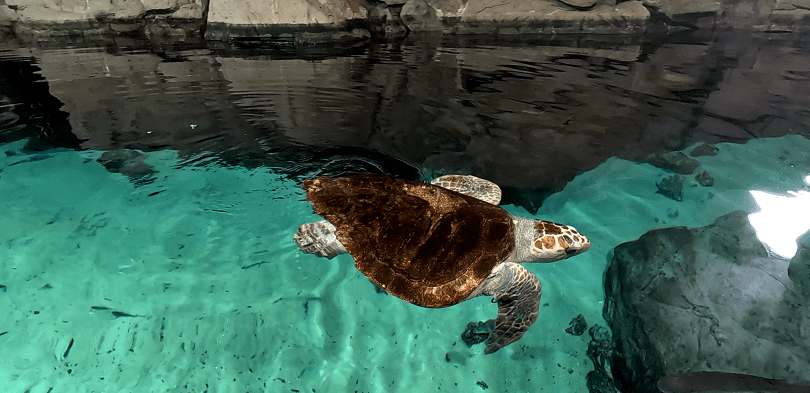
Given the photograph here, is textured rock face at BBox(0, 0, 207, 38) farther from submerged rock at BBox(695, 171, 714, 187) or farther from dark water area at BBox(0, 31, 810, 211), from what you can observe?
submerged rock at BBox(695, 171, 714, 187)

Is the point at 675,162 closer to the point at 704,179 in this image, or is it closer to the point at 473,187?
the point at 704,179

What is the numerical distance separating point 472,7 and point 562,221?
11.8 metres

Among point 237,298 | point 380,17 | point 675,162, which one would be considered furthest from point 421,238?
point 380,17

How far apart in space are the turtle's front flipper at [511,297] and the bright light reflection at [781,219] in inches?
87.6

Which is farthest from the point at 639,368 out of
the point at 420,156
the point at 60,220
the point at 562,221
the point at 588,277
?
the point at 60,220

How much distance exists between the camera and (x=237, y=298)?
9.79 feet

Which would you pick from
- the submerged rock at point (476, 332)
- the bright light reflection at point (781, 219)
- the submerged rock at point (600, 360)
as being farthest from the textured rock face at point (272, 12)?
the submerged rock at point (600, 360)

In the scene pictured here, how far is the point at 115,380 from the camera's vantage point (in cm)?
246

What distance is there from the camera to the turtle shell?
108 inches

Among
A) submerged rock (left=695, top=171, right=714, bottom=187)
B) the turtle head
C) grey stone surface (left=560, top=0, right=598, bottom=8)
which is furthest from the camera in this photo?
grey stone surface (left=560, top=0, right=598, bottom=8)

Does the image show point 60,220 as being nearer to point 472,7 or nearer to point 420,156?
point 420,156

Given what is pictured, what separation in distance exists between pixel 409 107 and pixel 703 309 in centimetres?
455

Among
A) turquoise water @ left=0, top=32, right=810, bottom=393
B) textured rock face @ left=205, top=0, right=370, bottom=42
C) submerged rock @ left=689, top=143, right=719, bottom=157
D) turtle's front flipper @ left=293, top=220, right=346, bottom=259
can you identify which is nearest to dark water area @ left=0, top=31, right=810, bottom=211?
turquoise water @ left=0, top=32, right=810, bottom=393

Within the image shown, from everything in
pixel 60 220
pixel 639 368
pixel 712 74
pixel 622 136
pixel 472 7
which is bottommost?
pixel 639 368
